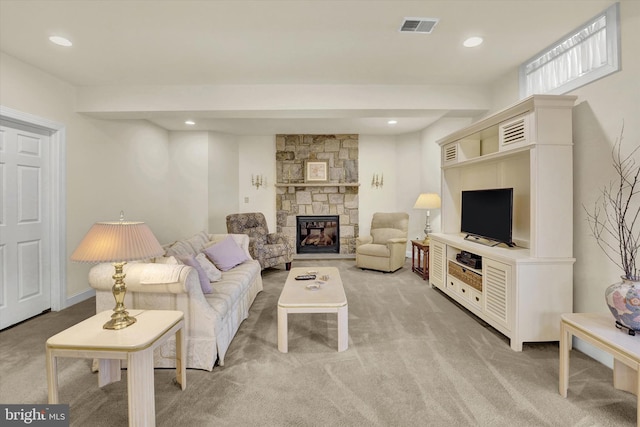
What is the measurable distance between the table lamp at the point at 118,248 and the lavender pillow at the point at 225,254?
5.01 feet

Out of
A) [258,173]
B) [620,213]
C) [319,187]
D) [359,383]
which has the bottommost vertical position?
[359,383]

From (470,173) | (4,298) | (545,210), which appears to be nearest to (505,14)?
(545,210)

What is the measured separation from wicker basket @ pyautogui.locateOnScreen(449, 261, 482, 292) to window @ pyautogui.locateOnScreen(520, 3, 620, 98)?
5.90 feet

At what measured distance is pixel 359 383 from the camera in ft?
6.62

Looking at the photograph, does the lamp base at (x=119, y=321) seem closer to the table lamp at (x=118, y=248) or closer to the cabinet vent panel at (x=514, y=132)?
the table lamp at (x=118, y=248)

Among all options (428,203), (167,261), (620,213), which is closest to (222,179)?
(428,203)

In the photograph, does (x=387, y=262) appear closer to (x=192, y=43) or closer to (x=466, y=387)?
(x=466, y=387)

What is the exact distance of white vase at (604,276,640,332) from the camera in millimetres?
1623

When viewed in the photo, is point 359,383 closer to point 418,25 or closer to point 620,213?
point 620,213

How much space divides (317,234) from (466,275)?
360 centimetres

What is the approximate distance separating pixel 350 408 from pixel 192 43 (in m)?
2.98

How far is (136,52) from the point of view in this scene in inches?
110

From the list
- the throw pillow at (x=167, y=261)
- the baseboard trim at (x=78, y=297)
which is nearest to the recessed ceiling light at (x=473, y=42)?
the throw pillow at (x=167, y=261)

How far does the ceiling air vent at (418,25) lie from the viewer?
91.0 inches
